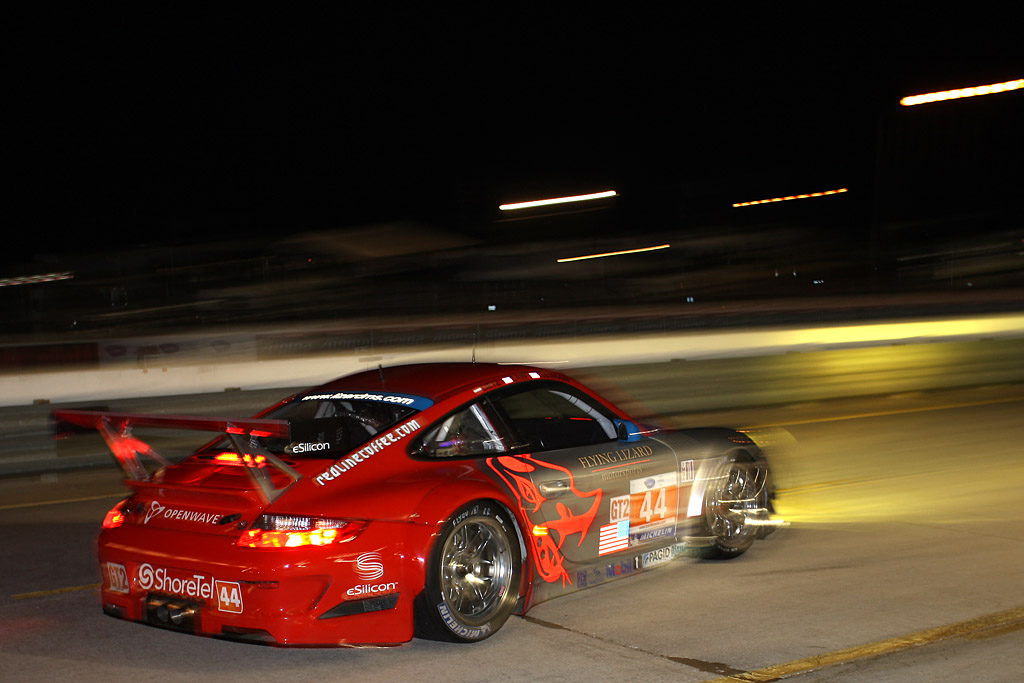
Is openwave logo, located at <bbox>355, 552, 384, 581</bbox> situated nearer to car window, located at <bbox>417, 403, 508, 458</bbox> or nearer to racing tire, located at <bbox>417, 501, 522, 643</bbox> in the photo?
racing tire, located at <bbox>417, 501, 522, 643</bbox>

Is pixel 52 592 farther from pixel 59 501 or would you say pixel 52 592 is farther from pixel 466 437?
pixel 59 501

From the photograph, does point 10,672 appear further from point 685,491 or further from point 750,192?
point 750,192

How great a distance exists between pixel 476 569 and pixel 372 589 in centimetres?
63

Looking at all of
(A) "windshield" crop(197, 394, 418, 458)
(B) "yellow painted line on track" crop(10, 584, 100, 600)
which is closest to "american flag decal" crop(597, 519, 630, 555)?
(A) "windshield" crop(197, 394, 418, 458)

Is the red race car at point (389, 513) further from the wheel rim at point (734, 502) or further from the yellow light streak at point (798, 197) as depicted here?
the yellow light streak at point (798, 197)

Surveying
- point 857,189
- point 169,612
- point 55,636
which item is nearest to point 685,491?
point 169,612

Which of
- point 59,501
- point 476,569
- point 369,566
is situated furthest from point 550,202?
point 369,566

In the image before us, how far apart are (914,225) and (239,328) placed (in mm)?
26593

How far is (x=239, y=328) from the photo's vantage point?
16438 mm

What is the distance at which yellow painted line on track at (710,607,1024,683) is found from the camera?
4418mm

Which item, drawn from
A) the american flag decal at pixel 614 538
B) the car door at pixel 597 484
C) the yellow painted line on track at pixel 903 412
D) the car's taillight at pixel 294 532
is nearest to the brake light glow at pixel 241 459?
the car's taillight at pixel 294 532

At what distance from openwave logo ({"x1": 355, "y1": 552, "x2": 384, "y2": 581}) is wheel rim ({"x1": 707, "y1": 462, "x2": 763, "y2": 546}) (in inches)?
98.0

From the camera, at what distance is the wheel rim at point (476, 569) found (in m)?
4.81

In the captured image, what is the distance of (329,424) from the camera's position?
5012mm
